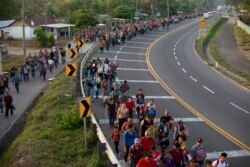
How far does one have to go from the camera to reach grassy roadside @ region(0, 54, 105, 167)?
49.6ft

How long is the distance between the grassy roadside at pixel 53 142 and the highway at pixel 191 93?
114 cm

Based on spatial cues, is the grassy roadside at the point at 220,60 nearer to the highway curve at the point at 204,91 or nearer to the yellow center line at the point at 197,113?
the highway curve at the point at 204,91

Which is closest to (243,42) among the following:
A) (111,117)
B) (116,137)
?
(111,117)

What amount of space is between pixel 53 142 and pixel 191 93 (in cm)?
1110

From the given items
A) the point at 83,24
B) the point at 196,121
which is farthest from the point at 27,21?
the point at 196,121

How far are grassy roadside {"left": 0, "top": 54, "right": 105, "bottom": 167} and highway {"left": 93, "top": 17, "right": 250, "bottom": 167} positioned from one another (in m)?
1.14

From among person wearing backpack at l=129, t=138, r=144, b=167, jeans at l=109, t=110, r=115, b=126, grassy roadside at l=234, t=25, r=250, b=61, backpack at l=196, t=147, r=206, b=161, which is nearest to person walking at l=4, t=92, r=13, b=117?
jeans at l=109, t=110, r=115, b=126

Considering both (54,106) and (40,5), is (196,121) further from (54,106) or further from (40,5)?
(40,5)

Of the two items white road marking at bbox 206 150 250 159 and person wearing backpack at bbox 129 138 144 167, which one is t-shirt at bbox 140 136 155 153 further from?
white road marking at bbox 206 150 250 159

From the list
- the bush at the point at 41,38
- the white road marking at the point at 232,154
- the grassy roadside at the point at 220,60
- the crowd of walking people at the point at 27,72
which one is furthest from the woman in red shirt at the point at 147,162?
the bush at the point at 41,38

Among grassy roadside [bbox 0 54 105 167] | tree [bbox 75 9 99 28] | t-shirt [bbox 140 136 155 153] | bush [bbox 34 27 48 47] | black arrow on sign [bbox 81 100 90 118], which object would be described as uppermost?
tree [bbox 75 9 99 28]

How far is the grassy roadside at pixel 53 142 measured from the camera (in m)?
15.1

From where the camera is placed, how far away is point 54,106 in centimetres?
2150

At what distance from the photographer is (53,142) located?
54.8ft
